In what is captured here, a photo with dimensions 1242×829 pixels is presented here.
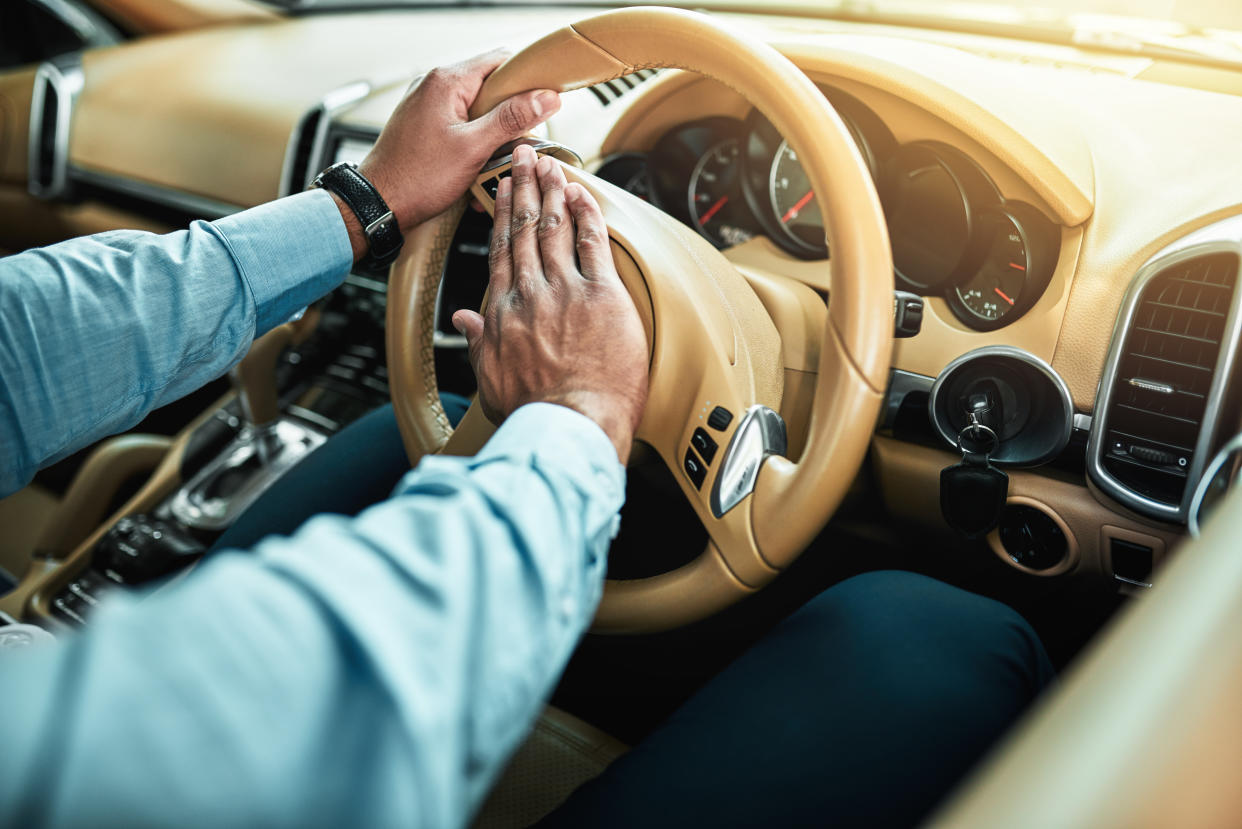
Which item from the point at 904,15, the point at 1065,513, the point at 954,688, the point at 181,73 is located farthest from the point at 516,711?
the point at 181,73

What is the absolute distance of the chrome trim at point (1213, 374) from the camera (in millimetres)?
851

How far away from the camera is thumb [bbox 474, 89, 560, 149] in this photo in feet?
3.19

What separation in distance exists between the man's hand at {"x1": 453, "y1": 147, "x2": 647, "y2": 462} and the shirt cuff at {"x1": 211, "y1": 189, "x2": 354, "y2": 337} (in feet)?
0.68

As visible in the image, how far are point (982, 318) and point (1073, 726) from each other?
77cm

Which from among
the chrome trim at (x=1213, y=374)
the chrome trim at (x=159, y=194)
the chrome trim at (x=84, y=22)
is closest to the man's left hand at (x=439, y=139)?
the chrome trim at (x=1213, y=374)

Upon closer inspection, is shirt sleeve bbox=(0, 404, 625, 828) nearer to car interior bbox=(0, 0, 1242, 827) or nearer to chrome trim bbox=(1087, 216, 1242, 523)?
car interior bbox=(0, 0, 1242, 827)

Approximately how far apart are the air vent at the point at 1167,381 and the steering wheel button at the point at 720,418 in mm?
446

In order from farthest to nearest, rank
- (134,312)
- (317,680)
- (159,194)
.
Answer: (159,194), (134,312), (317,680)

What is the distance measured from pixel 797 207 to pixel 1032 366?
1.33 ft

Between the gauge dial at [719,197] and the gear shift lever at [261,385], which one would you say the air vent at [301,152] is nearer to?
the gear shift lever at [261,385]

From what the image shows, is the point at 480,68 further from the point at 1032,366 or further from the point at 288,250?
the point at 1032,366

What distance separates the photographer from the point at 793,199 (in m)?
1.23

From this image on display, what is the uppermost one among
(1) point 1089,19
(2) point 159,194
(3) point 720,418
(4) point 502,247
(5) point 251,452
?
(1) point 1089,19

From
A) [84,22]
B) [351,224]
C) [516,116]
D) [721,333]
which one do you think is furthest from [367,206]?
[84,22]
